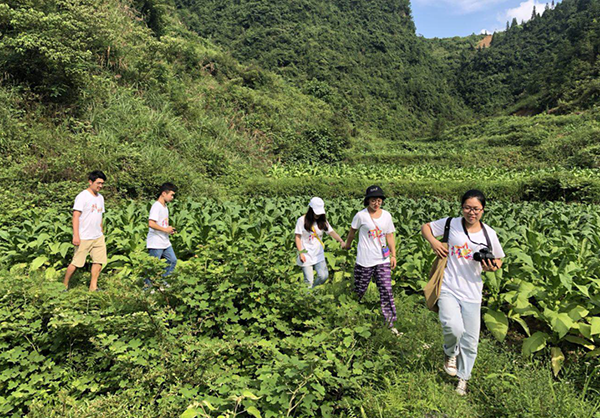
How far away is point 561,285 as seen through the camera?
153 inches

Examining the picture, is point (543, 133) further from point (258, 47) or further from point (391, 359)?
point (258, 47)

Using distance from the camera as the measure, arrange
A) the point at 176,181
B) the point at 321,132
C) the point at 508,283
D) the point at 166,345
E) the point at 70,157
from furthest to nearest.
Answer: the point at 321,132, the point at 176,181, the point at 70,157, the point at 508,283, the point at 166,345

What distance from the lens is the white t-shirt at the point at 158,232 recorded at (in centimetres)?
483

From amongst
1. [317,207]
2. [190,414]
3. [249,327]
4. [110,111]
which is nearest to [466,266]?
[317,207]

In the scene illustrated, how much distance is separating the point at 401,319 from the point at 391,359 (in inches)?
30.4

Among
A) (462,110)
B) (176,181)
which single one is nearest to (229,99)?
(176,181)

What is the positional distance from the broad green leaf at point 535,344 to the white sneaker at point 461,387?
0.97 meters

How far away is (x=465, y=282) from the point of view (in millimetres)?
3004

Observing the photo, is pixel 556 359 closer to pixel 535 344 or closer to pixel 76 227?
pixel 535 344

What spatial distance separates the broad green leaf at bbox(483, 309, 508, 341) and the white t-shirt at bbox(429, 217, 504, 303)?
1.07 meters

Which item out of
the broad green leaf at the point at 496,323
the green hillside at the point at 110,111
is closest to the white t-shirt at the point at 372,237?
the broad green leaf at the point at 496,323

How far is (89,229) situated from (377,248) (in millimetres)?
4235

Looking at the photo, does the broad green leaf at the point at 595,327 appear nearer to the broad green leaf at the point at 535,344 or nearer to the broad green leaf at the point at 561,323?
the broad green leaf at the point at 561,323

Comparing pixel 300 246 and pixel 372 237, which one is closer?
pixel 372 237
